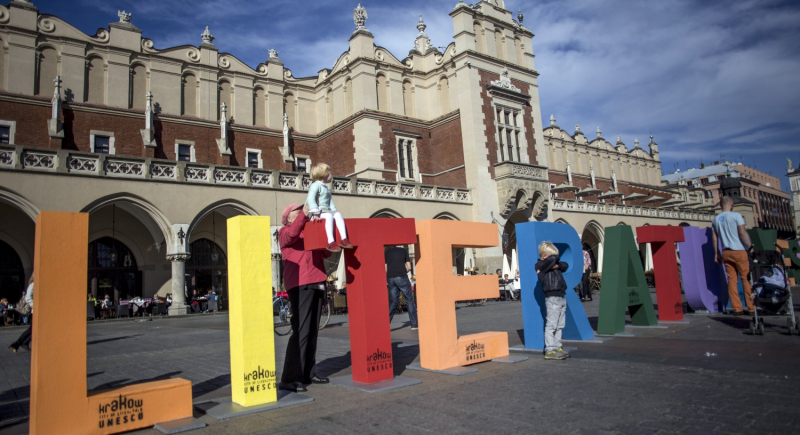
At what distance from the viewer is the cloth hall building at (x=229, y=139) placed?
17.6 metres

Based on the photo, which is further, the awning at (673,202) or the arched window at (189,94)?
the awning at (673,202)

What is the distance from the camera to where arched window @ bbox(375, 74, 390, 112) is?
26.7 meters

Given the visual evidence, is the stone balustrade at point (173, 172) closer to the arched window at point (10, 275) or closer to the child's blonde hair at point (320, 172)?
the arched window at point (10, 275)

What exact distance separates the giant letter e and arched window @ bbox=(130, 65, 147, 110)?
818 inches

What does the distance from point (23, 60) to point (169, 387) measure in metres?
21.6

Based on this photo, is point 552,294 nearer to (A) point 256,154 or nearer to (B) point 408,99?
(A) point 256,154

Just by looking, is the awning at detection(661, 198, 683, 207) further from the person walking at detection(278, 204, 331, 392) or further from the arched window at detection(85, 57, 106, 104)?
the person walking at detection(278, 204, 331, 392)

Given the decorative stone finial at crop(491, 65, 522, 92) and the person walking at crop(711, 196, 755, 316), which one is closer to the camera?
the person walking at crop(711, 196, 755, 316)

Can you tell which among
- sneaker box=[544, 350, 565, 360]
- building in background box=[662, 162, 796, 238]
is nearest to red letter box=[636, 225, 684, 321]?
sneaker box=[544, 350, 565, 360]

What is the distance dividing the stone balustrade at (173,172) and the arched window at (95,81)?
6.92 meters

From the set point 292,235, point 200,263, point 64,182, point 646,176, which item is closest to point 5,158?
point 64,182

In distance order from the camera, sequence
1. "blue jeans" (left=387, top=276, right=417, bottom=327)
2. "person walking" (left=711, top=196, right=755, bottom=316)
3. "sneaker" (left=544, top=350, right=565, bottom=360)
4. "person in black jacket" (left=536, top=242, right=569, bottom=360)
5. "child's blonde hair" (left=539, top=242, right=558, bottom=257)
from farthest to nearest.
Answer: "blue jeans" (left=387, top=276, right=417, bottom=327) < "person walking" (left=711, top=196, right=755, bottom=316) < "child's blonde hair" (left=539, top=242, right=558, bottom=257) < "person in black jacket" (left=536, top=242, right=569, bottom=360) < "sneaker" (left=544, top=350, right=565, bottom=360)

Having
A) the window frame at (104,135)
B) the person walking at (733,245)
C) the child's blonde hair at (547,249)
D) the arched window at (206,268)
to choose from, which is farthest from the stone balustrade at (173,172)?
the child's blonde hair at (547,249)

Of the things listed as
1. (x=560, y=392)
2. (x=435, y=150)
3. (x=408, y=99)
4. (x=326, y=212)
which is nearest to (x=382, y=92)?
(x=408, y=99)
